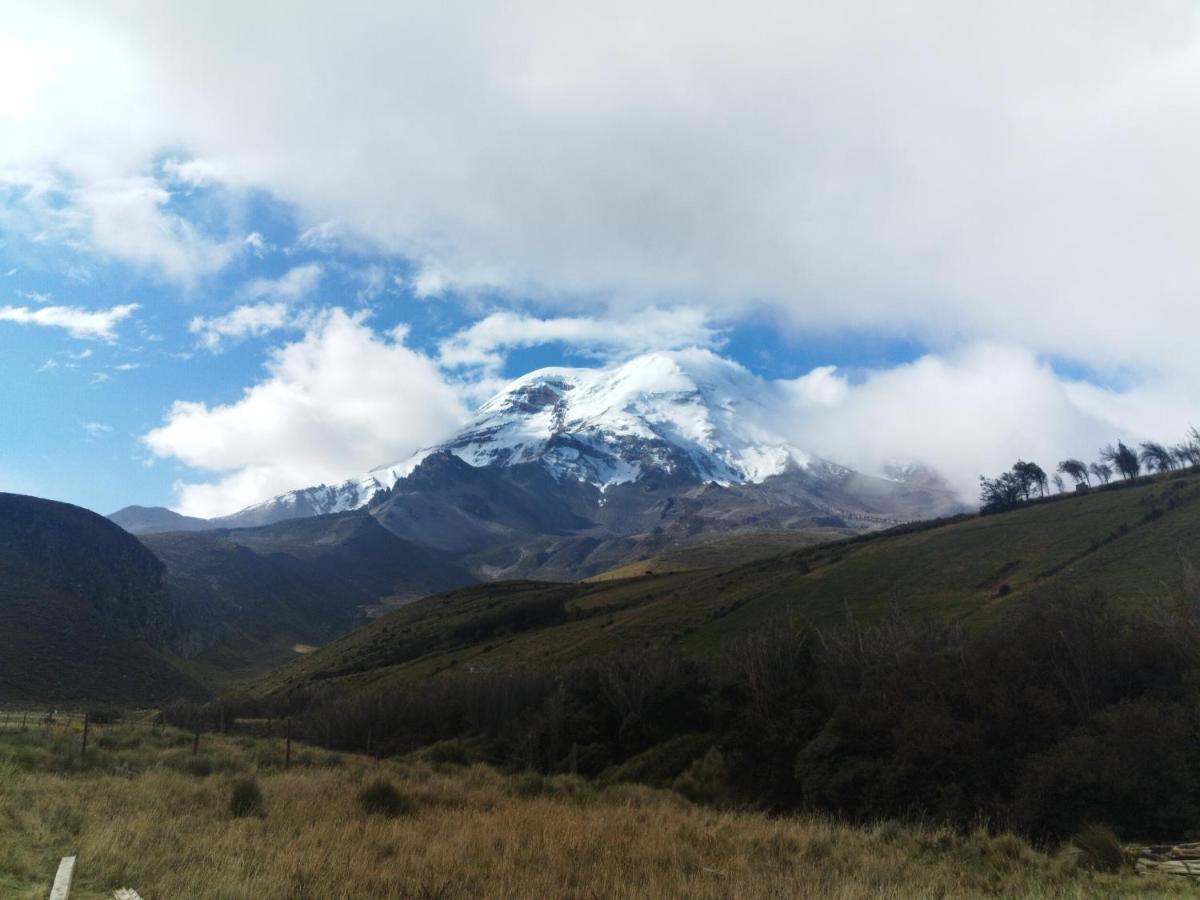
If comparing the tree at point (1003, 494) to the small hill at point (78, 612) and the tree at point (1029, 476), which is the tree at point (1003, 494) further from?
the small hill at point (78, 612)

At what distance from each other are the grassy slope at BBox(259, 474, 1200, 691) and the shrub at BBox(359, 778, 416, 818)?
35.4 meters

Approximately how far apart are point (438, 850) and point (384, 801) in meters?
6.94

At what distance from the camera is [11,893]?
9.60 m

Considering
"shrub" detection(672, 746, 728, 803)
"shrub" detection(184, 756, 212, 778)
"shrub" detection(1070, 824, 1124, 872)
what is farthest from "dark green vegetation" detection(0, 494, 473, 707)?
"shrub" detection(1070, 824, 1124, 872)

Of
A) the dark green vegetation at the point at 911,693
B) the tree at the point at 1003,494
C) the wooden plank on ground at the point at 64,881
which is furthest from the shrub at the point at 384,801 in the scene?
the tree at the point at 1003,494

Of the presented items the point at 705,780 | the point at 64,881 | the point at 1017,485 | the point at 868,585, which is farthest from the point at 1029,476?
the point at 64,881

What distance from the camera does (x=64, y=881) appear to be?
9.69 meters

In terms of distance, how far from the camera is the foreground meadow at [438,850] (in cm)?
1066

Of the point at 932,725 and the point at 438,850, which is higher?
the point at 438,850

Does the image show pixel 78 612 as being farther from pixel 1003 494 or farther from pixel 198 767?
pixel 1003 494

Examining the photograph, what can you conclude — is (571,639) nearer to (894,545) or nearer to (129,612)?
(894,545)

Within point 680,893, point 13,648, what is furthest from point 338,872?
point 13,648

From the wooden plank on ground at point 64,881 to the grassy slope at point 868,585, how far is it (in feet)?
148

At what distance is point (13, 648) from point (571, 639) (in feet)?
247
